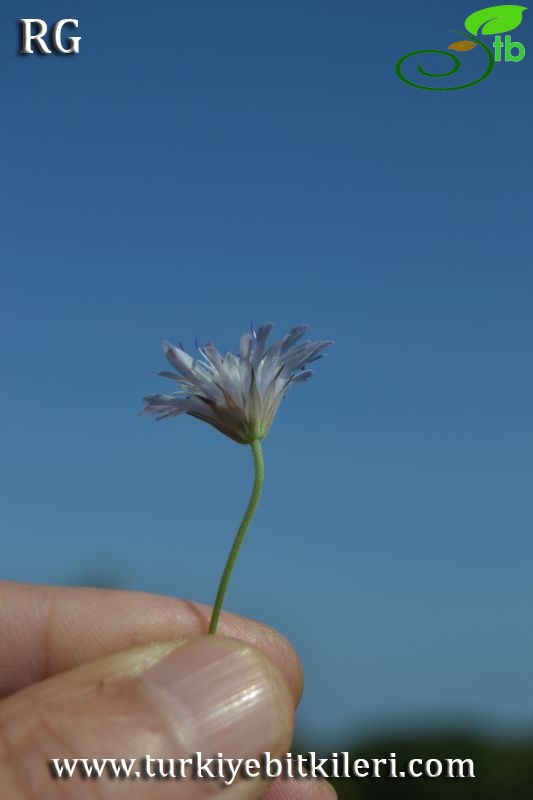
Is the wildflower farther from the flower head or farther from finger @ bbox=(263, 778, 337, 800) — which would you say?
finger @ bbox=(263, 778, 337, 800)

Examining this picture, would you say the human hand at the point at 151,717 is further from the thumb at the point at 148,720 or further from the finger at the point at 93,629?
the finger at the point at 93,629

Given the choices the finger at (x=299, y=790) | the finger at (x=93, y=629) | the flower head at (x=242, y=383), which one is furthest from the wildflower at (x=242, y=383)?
the finger at (x=299, y=790)

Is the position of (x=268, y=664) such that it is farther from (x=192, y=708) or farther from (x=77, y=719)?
(x=77, y=719)

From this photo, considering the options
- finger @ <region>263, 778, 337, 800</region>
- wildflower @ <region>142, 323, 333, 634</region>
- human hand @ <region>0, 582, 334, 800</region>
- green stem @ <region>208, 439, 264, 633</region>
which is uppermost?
wildflower @ <region>142, 323, 333, 634</region>

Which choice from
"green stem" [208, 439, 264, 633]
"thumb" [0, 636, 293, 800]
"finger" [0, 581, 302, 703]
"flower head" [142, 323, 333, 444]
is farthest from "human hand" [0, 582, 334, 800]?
"finger" [0, 581, 302, 703]

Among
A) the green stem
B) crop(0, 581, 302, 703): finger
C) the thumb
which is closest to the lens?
the thumb

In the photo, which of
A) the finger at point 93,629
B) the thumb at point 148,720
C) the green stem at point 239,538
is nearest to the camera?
the thumb at point 148,720

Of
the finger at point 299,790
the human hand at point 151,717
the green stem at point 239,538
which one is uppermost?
the green stem at point 239,538

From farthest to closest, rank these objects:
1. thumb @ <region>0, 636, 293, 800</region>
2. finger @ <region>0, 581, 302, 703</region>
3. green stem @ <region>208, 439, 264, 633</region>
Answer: finger @ <region>0, 581, 302, 703</region> < green stem @ <region>208, 439, 264, 633</region> < thumb @ <region>0, 636, 293, 800</region>
